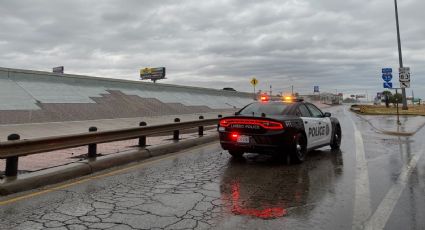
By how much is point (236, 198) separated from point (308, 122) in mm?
4516

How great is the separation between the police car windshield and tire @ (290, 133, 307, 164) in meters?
0.76

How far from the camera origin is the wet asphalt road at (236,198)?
509 centimetres

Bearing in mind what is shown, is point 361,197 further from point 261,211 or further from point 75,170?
point 75,170

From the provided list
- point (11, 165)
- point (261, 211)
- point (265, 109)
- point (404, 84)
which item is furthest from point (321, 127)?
point (404, 84)

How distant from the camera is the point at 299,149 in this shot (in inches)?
378

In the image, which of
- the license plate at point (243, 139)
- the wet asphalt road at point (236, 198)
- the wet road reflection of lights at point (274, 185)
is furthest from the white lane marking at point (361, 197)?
the license plate at point (243, 139)

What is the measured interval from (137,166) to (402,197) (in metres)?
5.40

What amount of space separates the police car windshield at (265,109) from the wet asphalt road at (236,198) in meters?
1.16

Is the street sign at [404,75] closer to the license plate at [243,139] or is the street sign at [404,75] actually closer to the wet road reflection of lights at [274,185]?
the wet road reflection of lights at [274,185]

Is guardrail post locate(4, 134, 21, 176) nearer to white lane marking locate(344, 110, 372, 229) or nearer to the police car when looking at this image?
the police car

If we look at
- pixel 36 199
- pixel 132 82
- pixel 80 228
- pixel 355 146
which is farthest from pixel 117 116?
pixel 80 228

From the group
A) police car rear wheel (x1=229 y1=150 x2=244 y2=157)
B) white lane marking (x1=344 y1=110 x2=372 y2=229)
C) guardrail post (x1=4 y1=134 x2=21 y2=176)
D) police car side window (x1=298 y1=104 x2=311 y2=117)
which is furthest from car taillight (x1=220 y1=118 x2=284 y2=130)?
guardrail post (x1=4 y1=134 x2=21 y2=176)

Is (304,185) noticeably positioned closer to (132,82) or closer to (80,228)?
(80,228)

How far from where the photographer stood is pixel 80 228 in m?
4.85
